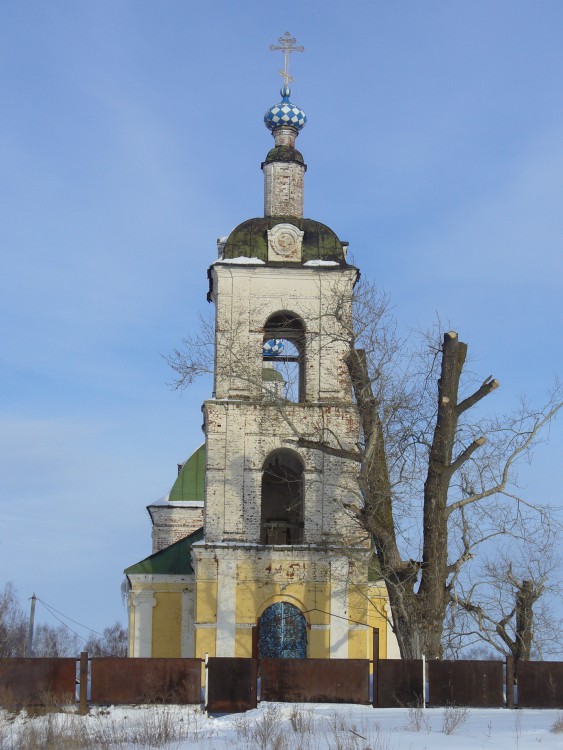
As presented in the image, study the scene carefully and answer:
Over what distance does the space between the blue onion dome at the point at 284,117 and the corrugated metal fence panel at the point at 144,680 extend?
13215 millimetres

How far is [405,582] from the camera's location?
18.8 meters

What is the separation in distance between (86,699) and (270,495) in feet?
33.2

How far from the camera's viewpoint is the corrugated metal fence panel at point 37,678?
15391 mm

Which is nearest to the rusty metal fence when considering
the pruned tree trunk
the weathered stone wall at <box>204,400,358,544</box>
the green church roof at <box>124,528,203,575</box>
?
the pruned tree trunk

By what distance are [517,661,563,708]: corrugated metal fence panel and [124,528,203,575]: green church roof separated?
1069 centimetres

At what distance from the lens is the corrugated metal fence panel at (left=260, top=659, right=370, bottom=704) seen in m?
15.5

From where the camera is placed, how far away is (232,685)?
50.8 feet

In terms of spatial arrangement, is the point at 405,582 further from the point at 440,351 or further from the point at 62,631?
the point at 62,631

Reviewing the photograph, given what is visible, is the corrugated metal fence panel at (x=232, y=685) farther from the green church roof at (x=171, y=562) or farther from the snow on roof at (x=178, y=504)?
the snow on roof at (x=178, y=504)

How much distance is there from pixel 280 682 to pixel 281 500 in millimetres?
9596

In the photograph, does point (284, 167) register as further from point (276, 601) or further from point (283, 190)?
point (276, 601)

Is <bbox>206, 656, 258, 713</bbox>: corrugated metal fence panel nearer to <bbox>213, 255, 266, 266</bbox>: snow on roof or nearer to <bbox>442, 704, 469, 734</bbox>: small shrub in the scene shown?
<bbox>442, 704, 469, 734</bbox>: small shrub

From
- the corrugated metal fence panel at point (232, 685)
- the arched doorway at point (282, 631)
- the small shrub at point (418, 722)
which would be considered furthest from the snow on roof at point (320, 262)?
the small shrub at point (418, 722)

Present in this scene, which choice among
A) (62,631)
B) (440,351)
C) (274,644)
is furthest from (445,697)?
(62,631)
